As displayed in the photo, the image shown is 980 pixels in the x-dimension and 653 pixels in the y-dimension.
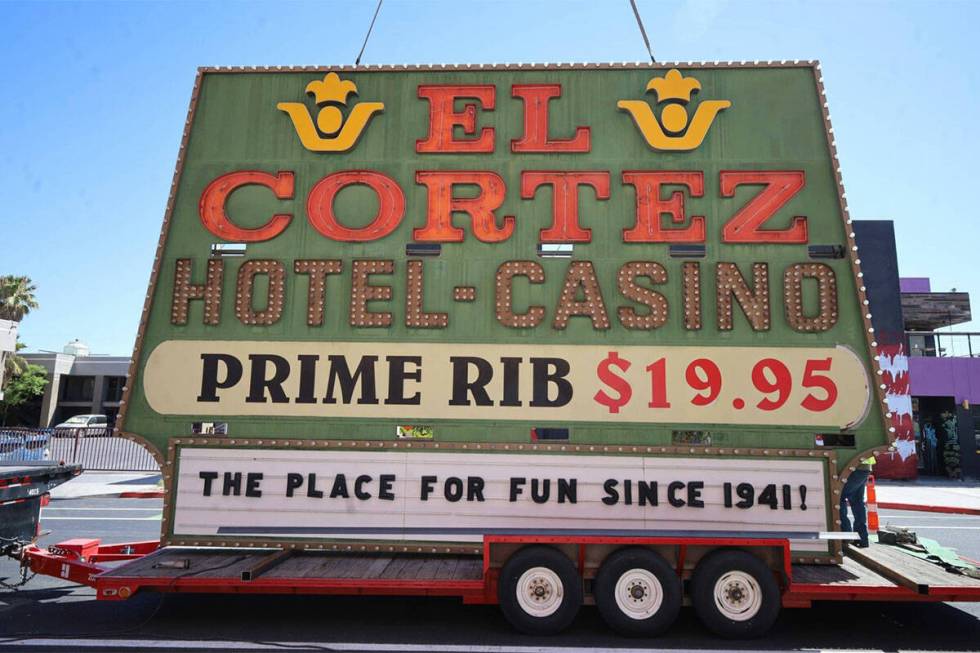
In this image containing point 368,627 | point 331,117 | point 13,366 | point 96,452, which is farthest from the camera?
point 13,366

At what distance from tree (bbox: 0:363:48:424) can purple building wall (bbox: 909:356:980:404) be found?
50.6m

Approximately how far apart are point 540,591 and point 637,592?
1.00m

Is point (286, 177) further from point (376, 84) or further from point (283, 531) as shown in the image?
point (283, 531)

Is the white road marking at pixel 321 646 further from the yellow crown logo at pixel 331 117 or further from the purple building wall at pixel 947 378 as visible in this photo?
the purple building wall at pixel 947 378

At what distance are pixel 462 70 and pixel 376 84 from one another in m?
1.11

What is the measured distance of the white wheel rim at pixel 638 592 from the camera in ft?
20.2

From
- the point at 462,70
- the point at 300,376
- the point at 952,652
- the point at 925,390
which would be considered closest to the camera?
the point at 952,652

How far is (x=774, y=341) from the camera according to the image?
6.93m

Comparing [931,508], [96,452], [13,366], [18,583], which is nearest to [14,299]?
[13,366]

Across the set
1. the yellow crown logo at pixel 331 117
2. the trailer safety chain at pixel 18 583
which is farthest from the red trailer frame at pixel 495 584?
the yellow crown logo at pixel 331 117

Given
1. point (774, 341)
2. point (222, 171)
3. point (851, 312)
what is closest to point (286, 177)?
point (222, 171)

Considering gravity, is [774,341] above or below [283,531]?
above

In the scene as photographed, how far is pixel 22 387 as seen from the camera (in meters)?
40.2

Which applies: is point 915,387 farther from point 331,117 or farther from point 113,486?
point 113,486
